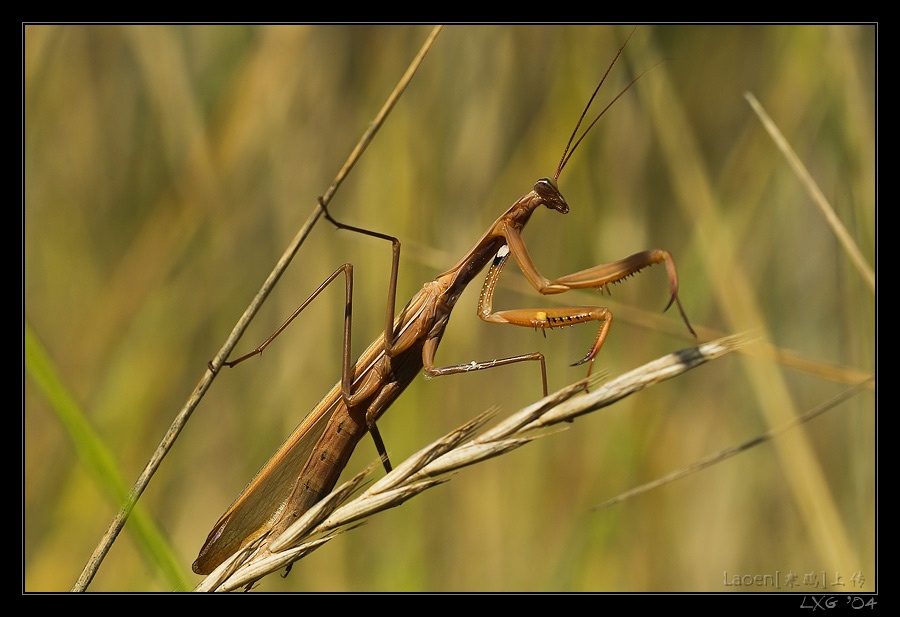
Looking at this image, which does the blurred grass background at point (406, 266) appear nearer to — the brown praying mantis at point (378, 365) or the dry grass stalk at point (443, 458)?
the brown praying mantis at point (378, 365)

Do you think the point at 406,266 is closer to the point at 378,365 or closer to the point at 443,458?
the point at 378,365

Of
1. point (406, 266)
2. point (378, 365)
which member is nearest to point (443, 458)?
point (378, 365)

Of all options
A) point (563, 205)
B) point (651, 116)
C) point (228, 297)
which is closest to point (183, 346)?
point (228, 297)

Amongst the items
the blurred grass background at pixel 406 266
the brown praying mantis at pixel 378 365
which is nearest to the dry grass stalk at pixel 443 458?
the brown praying mantis at pixel 378 365

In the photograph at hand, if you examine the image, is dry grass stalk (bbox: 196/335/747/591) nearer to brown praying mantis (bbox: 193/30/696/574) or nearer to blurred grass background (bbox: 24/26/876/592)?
brown praying mantis (bbox: 193/30/696/574)

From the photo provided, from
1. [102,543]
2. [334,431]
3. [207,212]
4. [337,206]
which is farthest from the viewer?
[337,206]

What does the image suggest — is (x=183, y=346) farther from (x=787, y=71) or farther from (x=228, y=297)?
(x=787, y=71)
